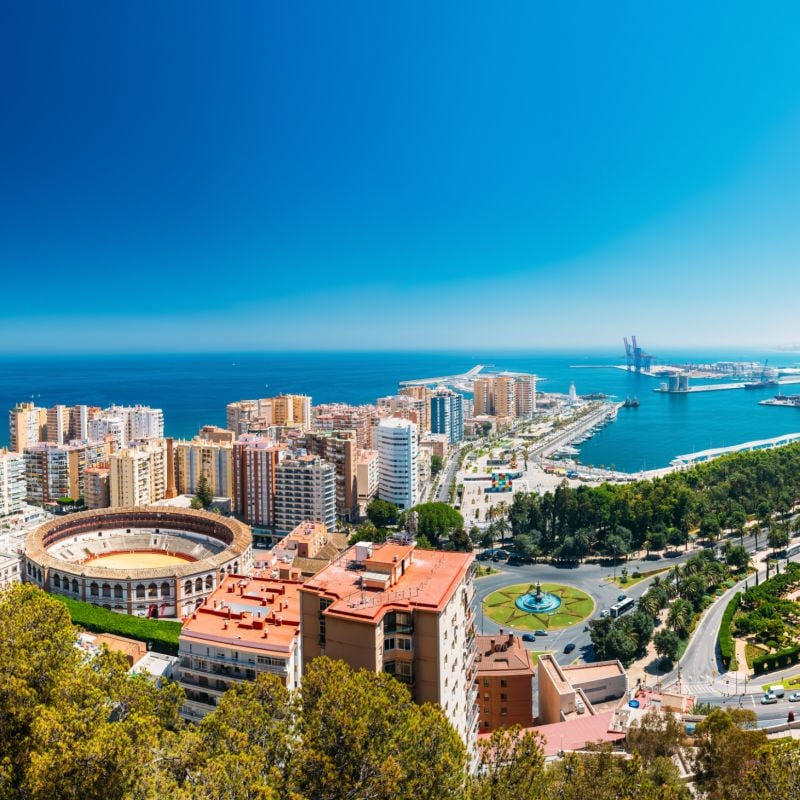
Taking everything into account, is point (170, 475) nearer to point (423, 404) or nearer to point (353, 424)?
point (353, 424)

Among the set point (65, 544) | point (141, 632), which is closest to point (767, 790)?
point (141, 632)

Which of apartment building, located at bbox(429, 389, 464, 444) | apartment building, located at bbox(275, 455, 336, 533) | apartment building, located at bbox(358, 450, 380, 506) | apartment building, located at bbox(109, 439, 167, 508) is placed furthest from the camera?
apartment building, located at bbox(429, 389, 464, 444)

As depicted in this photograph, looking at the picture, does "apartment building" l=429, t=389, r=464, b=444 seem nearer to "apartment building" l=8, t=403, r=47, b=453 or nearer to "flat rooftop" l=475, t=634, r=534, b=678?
"apartment building" l=8, t=403, r=47, b=453

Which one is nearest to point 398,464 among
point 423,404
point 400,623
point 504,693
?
point 504,693

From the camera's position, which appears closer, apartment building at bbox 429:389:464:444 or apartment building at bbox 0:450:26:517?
apartment building at bbox 0:450:26:517

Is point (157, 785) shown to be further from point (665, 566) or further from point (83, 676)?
point (665, 566)

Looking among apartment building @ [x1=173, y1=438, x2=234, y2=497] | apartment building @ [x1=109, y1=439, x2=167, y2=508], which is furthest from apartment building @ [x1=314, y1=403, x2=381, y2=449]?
apartment building @ [x1=109, y1=439, x2=167, y2=508]

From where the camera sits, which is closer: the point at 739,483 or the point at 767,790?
the point at 767,790
